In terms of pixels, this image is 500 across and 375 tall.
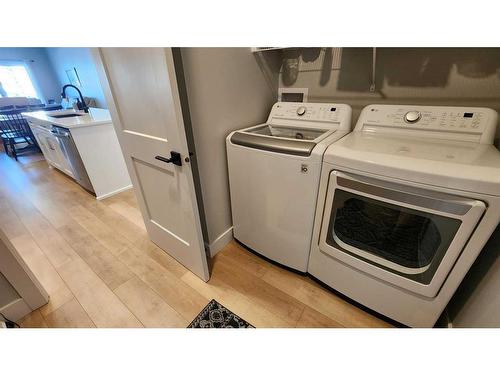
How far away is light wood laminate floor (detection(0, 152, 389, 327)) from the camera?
115cm

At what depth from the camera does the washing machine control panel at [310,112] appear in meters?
1.32

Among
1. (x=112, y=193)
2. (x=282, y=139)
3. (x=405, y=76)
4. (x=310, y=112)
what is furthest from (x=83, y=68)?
(x=405, y=76)

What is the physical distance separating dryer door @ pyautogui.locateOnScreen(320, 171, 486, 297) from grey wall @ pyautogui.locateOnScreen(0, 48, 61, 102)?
8101 mm

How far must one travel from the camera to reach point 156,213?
1456 mm

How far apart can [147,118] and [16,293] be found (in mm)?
1248

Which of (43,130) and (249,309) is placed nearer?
(249,309)

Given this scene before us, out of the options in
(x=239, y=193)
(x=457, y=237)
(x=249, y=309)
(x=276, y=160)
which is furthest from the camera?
(x=239, y=193)

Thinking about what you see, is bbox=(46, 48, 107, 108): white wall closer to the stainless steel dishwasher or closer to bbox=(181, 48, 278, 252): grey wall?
the stainless steel dishwasher

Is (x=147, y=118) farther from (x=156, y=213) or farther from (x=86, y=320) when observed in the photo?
(x=86, y=320)

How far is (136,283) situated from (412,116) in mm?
2003

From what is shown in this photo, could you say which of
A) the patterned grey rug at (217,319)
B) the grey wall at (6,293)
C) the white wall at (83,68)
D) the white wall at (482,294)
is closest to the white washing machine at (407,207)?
the white wall at (482,294)

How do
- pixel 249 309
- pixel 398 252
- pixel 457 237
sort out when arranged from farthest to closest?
pixel 249 309, pixel 398 252, pixel 457 237

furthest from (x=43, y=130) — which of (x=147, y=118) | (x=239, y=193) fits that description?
(x=239, y=193)

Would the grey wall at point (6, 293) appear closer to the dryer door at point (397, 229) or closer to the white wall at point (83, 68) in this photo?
the dryer door at point (397, 229)
